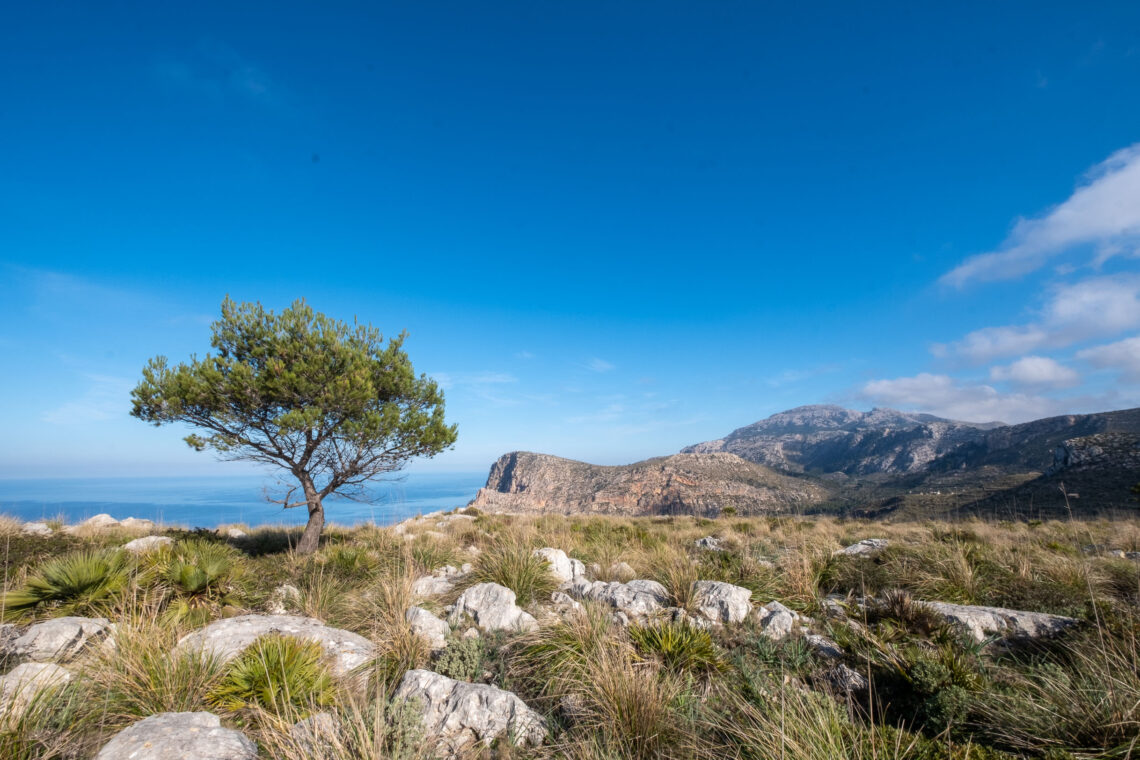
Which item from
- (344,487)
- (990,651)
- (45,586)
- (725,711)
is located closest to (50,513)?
(344,487)

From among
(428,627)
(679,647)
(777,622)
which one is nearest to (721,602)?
(777,622)

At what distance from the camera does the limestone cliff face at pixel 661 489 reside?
140 ft

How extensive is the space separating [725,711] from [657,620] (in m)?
1.94

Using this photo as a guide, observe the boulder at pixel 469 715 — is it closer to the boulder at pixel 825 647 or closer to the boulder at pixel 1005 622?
the boulder at pixel 825 647

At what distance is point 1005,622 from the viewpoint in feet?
16.5

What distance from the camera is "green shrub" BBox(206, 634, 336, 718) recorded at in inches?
143

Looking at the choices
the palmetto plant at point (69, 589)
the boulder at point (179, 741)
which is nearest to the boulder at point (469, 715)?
the boulder at point (179, 741)

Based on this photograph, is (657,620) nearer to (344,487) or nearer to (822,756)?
(822,756)

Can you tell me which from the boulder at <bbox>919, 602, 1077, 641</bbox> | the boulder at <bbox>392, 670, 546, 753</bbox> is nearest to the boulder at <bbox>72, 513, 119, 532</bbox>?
the boulder at <bbox>392, 670, 546, 753</bbox>

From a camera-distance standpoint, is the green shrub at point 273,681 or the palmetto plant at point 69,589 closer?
the green shrub at point 273,681

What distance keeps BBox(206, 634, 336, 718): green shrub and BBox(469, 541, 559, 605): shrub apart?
303 cm

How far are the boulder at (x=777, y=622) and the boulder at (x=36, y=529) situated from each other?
1813 cm

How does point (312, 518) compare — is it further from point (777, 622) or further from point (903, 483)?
point (903, 483)

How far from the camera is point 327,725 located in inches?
115
